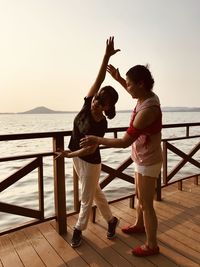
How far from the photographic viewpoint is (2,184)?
296 cm

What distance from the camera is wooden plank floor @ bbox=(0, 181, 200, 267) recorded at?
281 cm

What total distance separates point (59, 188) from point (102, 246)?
76 cm

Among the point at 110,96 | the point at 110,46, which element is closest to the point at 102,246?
the point at 110,96

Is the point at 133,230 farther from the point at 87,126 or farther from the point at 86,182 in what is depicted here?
the point at 87,126

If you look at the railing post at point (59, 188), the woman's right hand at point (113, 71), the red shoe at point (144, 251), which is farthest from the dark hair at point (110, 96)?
the red shoe at point (144, 251)

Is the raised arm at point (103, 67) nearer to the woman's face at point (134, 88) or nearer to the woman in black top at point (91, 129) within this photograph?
the woman in black top at point (91, 129)

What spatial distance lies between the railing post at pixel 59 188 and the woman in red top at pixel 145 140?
85 centimetres

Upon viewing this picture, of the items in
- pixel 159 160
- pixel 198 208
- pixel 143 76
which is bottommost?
pixel 198 208

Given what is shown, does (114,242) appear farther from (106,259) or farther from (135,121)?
(135,121)

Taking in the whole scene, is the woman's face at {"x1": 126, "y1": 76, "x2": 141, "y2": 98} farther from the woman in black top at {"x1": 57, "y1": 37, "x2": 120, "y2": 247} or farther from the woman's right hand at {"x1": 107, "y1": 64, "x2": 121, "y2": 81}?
the woman's right hand at {"x1": 107, "y1": 64, "x2": 121, "y2": 81}

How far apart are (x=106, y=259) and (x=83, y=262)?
8.7 inches

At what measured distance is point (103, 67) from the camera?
9.32ft

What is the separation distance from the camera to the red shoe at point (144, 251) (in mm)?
2895

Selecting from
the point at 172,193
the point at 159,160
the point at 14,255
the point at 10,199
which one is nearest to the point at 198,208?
the point at 172,193
